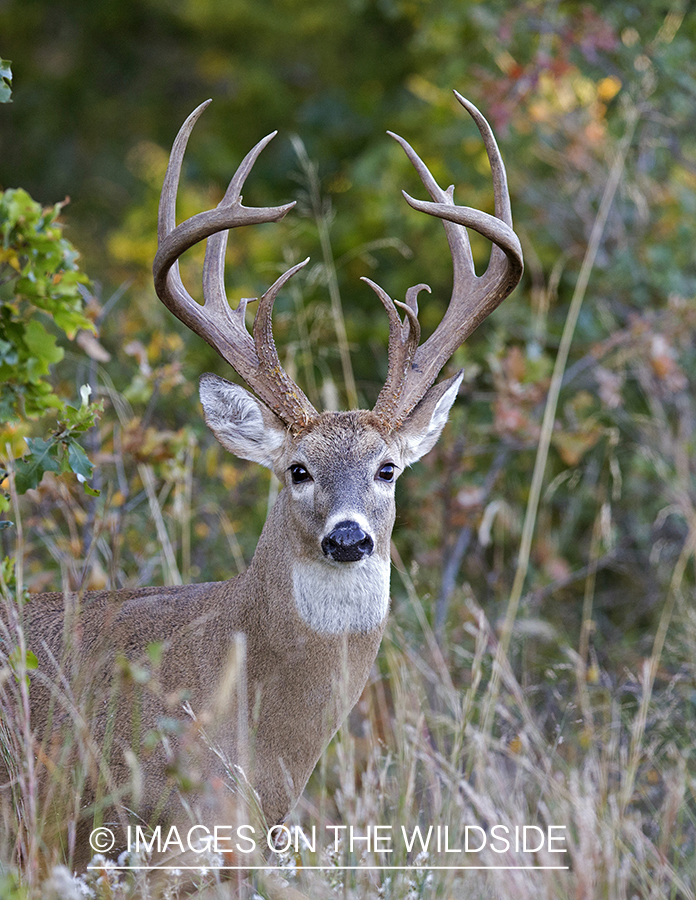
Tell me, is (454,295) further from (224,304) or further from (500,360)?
(500,360)

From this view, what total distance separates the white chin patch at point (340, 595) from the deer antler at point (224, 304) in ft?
2.20

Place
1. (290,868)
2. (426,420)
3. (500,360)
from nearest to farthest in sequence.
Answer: (290,868) → (426,420) → (500,360)

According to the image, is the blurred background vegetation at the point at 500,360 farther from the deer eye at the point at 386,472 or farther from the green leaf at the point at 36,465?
the deer eye at the point at 386,472

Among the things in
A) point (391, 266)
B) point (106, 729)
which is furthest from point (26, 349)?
point (391, 266)

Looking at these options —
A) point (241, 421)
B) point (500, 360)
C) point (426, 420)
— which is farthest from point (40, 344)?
point (500, 360)

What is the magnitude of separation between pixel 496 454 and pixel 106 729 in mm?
4082

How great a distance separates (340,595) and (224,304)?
1.45 metres

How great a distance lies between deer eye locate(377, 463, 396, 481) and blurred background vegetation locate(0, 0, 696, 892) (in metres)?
0.87

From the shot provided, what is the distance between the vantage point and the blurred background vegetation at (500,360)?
6027mm

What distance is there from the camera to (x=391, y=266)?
9594 millimetres

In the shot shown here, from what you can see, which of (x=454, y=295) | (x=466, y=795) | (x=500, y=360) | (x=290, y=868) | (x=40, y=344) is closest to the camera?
(x=290, y=868)

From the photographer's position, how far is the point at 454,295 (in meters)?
5.00

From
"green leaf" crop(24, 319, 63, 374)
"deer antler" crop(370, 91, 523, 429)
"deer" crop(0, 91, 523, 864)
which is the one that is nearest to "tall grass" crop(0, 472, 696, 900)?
"deer" crop(0, 91, 523, 864)

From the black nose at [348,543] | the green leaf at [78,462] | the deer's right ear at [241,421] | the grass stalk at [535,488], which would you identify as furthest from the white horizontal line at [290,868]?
the deer's right ear at [241,421]
